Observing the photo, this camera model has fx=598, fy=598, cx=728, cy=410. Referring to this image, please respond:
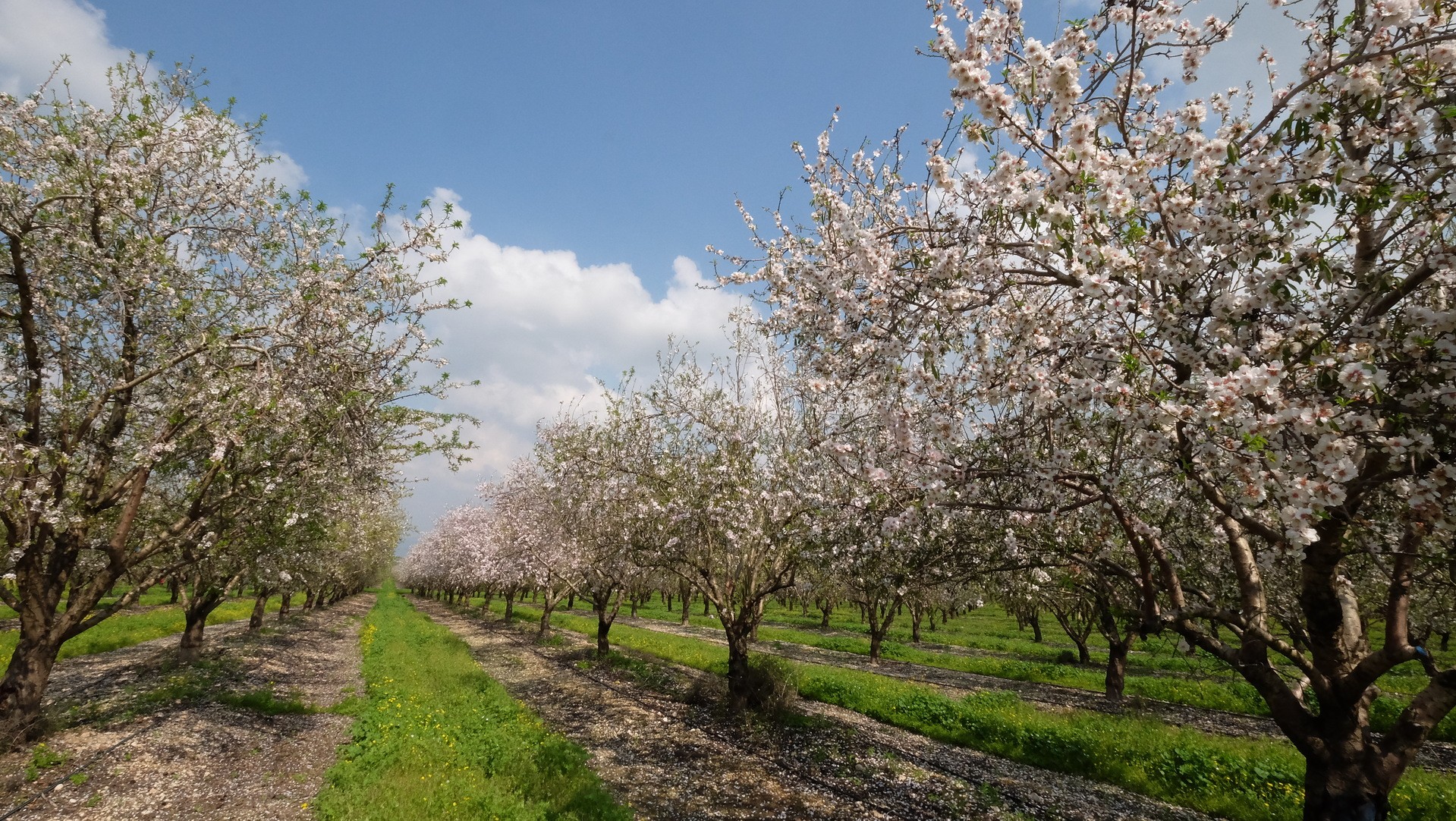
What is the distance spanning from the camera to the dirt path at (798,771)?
40.2 ft

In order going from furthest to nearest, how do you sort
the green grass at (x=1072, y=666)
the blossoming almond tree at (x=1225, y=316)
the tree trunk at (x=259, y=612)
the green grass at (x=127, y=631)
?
the tree trunk at (x=259, y=612) < the green grass at (x=127, y=631) < the green grass at (x=1072, y=666) < the blossoming almond tree at (x=1225, y=316)

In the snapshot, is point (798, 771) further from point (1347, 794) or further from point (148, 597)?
point (148, 597)

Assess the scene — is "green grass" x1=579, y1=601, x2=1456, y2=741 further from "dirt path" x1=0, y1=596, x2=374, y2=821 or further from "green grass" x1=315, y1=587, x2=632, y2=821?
"dirt path" x1=0, y1=596, x2=374, y2=821

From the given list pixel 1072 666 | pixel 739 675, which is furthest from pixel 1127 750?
pixel 1072 666

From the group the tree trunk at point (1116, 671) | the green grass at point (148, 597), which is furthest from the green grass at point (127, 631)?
the tree trunk at point (1116, 671)

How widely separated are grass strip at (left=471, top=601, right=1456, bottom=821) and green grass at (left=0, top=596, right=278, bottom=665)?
97.6 ft

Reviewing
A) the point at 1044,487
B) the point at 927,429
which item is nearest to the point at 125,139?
the point at 927,429

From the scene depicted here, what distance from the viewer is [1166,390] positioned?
5.05 meters

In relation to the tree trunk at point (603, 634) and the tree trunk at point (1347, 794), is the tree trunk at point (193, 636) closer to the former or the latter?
the tree trunk at point (603, 634)

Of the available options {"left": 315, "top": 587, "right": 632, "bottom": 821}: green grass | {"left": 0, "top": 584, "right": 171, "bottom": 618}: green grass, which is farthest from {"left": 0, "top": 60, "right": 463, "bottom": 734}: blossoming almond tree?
{"left": 0, "top": 584, "right": 171, "bottom": 618}: green grass

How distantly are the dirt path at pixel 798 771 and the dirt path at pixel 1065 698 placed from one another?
8668 millimetres

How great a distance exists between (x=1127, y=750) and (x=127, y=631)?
143 feet

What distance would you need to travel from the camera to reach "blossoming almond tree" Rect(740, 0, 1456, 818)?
13.7ft

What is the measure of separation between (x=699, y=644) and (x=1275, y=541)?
34.5m
